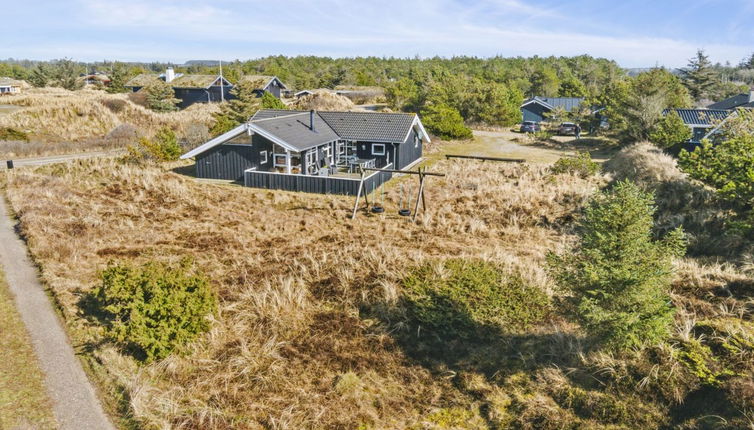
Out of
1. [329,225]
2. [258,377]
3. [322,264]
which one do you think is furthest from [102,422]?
[329,225]

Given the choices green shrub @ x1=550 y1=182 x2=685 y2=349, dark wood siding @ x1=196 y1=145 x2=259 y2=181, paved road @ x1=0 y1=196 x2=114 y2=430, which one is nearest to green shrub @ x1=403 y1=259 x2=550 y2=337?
green shrub @ x1=550 y1=182 x2=685 y2=349

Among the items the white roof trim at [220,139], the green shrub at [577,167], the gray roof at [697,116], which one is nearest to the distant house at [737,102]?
the gray roof at [697,116]

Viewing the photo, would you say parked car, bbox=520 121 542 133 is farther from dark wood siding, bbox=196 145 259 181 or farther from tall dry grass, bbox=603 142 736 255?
dark wood siding, bbox=196 145 259 181

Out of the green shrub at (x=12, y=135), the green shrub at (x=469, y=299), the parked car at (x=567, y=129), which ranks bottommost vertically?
the green shrub at (x=469, y=299)

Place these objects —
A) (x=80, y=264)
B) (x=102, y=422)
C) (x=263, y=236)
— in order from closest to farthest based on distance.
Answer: (x=102, y=422), (x=80, y=264), (x=263, y=236)

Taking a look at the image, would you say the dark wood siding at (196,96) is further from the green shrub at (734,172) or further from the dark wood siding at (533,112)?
the green shrub at (734,172)

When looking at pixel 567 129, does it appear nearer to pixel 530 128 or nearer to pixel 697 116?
pixel 530 128

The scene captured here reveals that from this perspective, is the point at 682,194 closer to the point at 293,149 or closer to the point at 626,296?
the point at 626,296

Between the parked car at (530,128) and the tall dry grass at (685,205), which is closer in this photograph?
the tall dry grass at (685,205)
